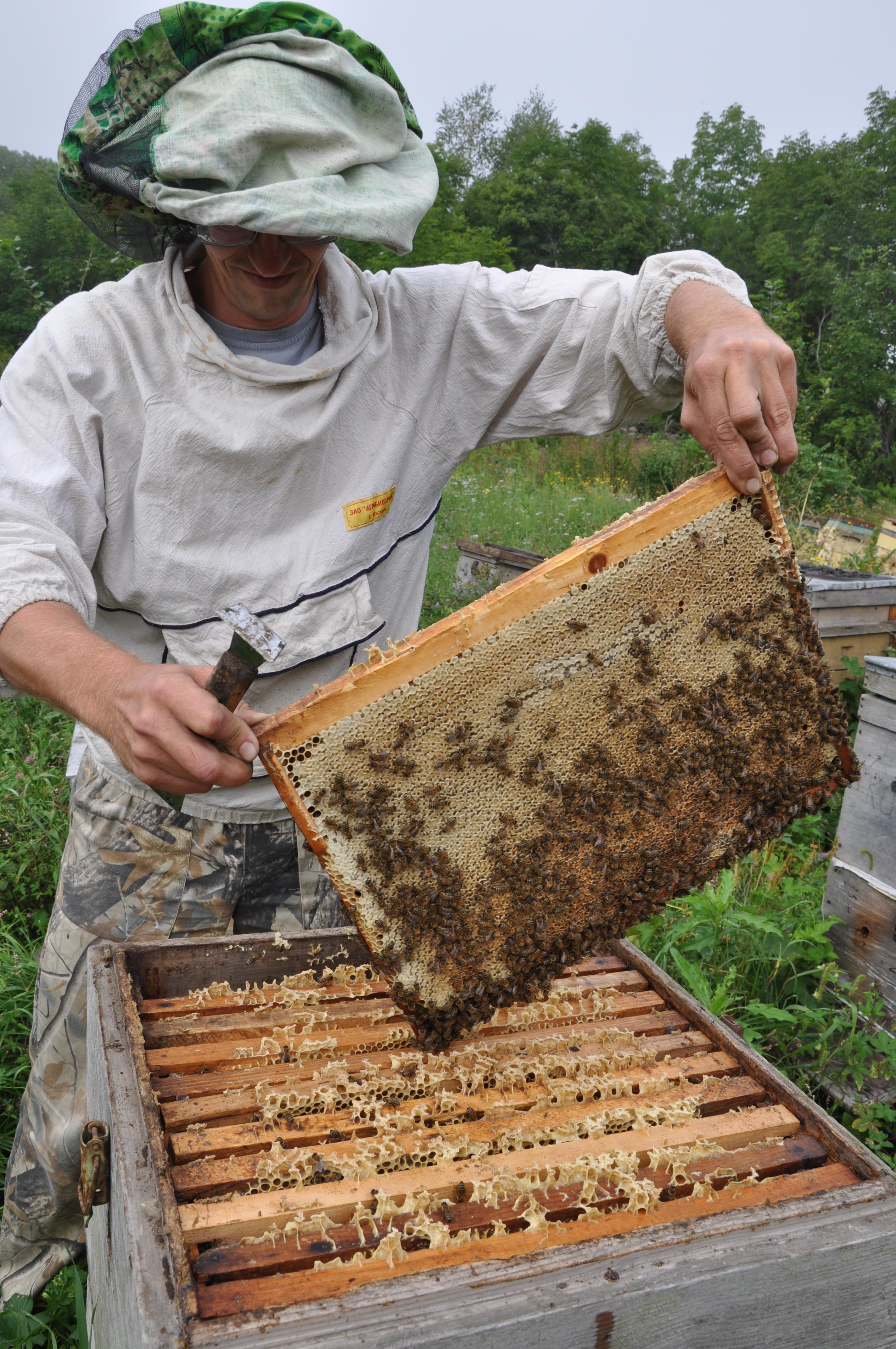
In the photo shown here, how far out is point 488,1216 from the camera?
4.80ft

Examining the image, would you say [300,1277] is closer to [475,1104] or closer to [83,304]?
[475,1104]

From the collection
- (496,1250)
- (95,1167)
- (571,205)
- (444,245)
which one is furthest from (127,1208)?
(571,205)

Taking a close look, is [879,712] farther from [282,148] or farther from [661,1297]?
[282,148]

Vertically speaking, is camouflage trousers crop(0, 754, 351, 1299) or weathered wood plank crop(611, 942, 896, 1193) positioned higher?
weathered wood plank crop(611, 942, 896, 1193)

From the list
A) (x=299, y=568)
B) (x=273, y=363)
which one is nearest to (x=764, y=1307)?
(x=299, y=568)

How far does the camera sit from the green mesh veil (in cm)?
208

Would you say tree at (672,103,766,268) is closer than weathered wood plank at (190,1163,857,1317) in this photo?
No

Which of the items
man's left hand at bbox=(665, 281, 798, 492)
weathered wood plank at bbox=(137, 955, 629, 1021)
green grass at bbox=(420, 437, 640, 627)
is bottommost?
green grass at bbox=(420, 437, 640, 627)

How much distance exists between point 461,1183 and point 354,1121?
0.83ft

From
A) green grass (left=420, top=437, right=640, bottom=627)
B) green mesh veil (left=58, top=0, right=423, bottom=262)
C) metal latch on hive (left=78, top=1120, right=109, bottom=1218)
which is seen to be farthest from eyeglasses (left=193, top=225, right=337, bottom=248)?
green grass (left=420, top=437, right=640, bottom=627)

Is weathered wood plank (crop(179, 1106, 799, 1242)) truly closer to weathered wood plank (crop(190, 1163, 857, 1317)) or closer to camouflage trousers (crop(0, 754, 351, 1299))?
weathered wood plank (crop(190, 1163, 857, 1317))

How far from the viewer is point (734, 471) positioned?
1.80 metres

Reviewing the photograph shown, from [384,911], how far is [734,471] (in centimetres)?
111

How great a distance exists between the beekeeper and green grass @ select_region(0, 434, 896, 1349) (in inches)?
34.4
